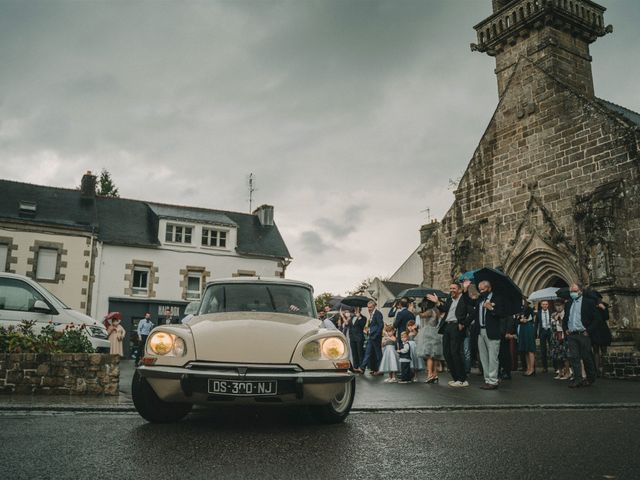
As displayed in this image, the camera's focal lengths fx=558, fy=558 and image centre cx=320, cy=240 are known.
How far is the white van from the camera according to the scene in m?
9.27

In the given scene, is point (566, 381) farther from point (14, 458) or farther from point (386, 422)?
point (14, 458)

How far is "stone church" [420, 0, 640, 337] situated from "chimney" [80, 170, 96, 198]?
1948 centimetres

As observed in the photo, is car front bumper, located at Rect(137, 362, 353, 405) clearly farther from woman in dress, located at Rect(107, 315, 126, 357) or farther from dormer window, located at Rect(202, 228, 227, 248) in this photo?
dormer window, located at Rect(202, 228, 227, 248)

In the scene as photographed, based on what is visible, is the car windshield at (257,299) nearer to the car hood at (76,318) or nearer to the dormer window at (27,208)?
the car hood at (76,318)

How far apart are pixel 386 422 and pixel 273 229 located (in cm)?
3085

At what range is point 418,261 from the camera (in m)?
47.1

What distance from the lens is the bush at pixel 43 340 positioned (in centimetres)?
834

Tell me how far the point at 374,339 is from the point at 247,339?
8812mm

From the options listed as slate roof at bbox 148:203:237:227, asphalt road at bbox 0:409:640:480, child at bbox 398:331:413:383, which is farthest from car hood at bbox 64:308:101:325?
slate roof at bbox 148:203:237:227

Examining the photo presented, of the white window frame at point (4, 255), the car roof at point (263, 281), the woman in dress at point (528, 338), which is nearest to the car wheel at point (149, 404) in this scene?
the car roof at point (263, 281)

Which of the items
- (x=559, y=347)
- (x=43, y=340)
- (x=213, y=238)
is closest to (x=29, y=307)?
(x=43, y=340)

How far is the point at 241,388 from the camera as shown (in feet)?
16.0

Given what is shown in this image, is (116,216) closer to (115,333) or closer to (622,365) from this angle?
(115,333)

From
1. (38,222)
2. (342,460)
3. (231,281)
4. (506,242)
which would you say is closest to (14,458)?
(342,460)
